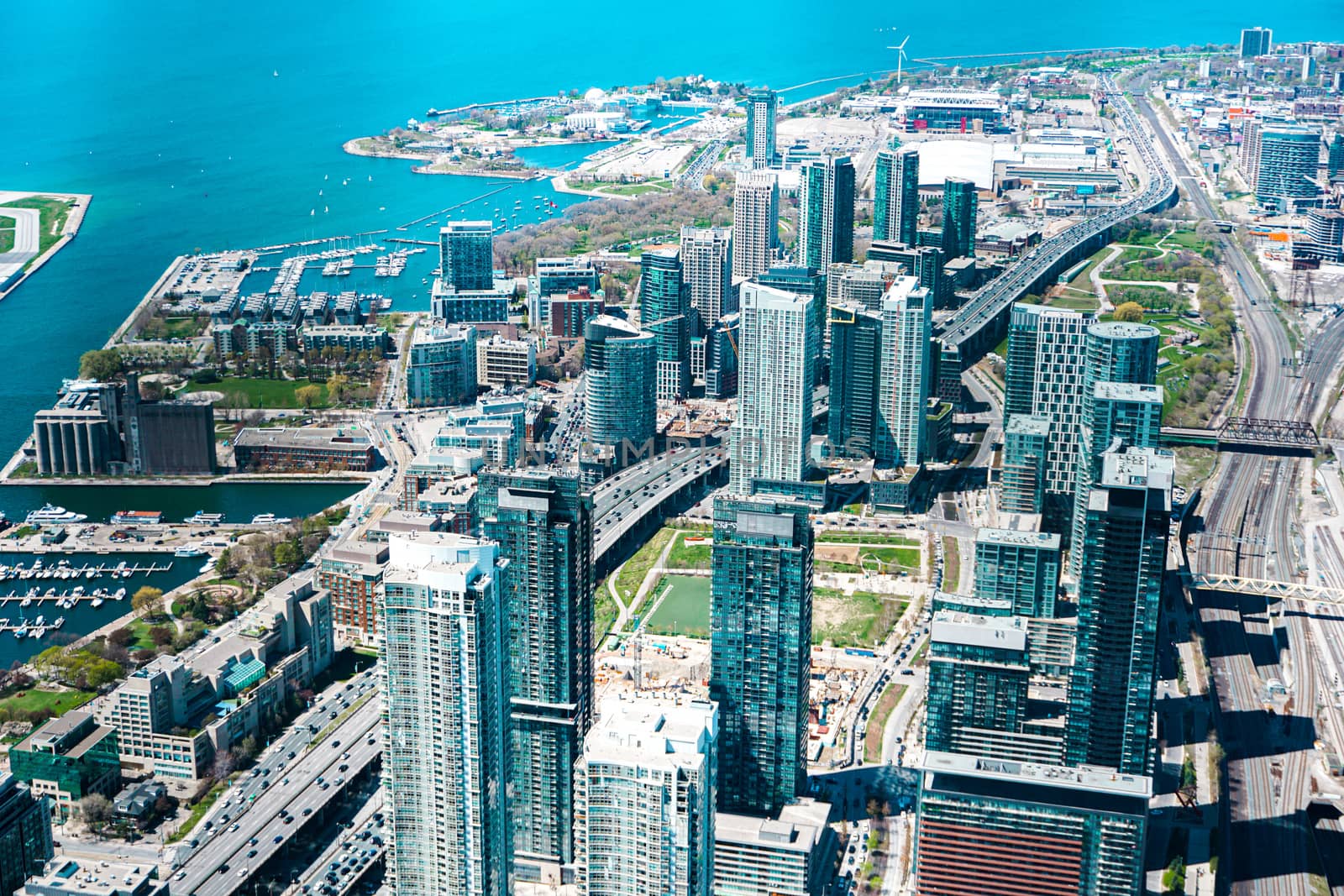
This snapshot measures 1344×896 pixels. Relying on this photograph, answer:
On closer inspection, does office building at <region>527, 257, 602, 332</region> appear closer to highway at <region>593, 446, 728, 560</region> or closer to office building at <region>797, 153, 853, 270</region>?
office building at <region>797, 153, 853, 270</region>

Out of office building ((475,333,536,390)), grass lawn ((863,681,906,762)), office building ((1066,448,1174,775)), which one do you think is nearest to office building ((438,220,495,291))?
office building ((475,333,536,390))

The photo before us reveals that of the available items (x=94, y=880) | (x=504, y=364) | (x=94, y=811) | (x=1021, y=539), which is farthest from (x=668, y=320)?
(x=94, y=880)

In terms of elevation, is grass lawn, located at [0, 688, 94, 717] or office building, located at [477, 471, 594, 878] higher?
office building, located at [477, 471, 594, 878]

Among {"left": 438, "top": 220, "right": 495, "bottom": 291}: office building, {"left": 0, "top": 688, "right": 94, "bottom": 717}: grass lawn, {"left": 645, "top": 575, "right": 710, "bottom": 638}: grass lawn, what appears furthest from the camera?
{"left": 438, "top": 220, "right": 495, "bottom": 291}: office building

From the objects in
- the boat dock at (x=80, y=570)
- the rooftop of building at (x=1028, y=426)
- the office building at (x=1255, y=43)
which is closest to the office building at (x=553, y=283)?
the boat dock at (x=80, y=570)

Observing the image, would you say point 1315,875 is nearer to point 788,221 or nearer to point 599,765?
point 599,765

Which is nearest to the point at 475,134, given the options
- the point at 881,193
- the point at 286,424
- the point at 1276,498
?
the point at 881,193
